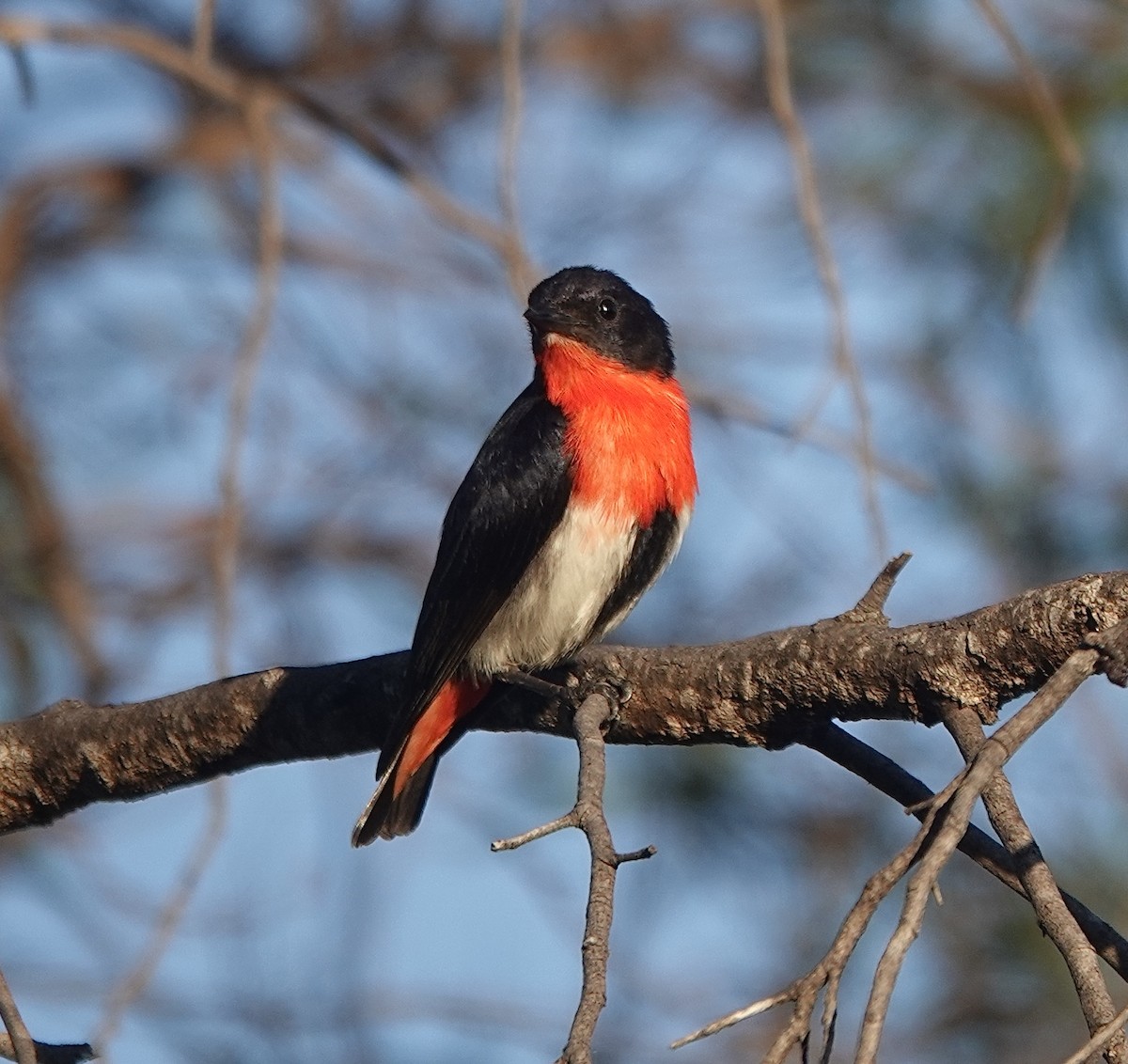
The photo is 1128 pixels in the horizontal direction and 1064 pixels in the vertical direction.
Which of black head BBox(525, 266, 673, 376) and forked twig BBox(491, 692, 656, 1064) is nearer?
forked twig BBox(491, 692, 656, 1064)

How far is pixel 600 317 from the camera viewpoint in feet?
14.9

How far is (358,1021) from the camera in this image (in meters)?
5.92

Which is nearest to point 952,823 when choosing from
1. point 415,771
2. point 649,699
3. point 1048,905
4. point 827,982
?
point 827,982

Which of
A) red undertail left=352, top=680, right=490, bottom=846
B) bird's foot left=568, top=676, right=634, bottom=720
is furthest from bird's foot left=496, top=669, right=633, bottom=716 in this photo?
red undertail left=352, top=680, right=490, bottom=846

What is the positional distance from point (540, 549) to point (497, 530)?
0.37ft

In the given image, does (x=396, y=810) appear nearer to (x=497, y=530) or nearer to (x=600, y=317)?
(x=497, y=530)

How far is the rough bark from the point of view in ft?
8.16

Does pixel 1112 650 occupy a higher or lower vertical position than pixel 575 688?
lower

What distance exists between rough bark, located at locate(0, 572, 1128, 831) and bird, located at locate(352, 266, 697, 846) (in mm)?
118

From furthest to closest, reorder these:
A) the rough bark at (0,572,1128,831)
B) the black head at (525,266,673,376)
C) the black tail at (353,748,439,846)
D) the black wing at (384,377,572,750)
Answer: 1. the black head at (525,266,673,376)
2. the black tail at (353,748,439,846)
3. the black wing at (384,377,572,750)
4. the rough bark at (0,572,1128,831)

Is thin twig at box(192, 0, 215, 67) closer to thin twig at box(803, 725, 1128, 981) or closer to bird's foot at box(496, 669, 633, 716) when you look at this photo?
bird's foot at box(496, 669, 633, 716)

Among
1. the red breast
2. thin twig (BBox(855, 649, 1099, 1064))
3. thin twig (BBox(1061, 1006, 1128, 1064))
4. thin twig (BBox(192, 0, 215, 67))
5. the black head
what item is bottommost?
thin twig (BBox(1061, 1006, 1128, 1064))

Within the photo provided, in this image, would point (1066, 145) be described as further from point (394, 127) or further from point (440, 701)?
point (394, 127)

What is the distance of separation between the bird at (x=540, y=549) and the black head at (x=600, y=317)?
0.19 metres
